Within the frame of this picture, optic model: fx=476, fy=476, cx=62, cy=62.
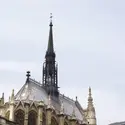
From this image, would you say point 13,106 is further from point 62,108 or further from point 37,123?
point 62,108

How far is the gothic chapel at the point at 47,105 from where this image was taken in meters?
90.3

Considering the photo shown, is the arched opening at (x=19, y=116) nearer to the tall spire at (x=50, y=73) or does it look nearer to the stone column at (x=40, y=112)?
the stone column at (x=40, y=112)

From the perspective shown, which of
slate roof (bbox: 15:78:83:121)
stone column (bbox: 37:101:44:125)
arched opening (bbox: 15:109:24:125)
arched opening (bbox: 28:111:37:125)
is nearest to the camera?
stone column (bbox: 37:101:44:125)

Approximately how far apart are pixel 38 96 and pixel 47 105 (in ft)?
10.7

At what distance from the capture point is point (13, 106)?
89.9 metres

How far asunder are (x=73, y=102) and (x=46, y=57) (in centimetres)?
1273

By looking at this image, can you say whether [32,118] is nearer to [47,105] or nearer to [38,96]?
[47,105]

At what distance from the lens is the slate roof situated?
308 feet

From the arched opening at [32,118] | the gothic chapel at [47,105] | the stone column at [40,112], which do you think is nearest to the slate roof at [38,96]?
the gothic chapel at [47,105]

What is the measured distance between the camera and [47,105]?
3681 inches

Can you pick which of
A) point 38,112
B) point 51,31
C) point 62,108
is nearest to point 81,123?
point 62,108

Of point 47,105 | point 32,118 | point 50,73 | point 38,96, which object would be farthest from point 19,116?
point 50,73

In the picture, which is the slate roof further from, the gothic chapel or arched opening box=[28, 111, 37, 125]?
arched opening box=[28, 111, 37, 125]

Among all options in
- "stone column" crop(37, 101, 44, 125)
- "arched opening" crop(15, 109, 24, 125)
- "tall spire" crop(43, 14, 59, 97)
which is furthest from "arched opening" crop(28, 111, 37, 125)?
"tall spire" crop(43, 14, 59, 97)
